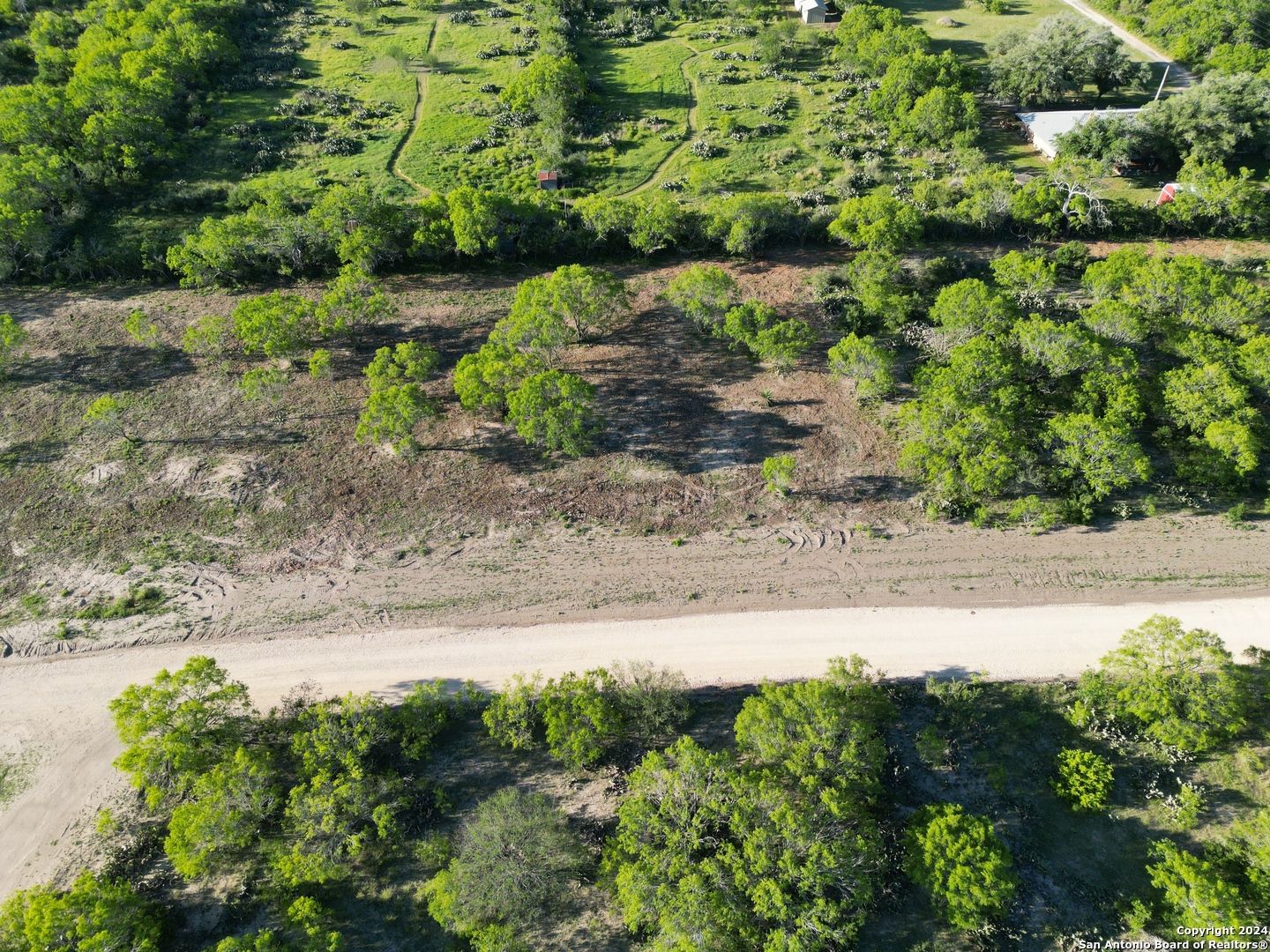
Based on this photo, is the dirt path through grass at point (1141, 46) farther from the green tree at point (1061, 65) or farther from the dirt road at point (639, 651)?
the dirt road at point (639, 651)

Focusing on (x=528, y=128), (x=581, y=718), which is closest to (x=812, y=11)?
(x=528, y=128)

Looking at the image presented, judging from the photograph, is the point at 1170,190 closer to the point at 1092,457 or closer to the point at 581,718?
the point at 1092,457

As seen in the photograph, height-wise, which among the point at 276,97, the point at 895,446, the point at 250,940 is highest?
the point at 276,97

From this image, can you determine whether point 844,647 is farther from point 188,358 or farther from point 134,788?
point 188,358

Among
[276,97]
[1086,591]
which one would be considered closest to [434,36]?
[276,97]

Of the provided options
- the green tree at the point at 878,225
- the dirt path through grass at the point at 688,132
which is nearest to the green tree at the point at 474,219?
the dirt path through grass at the point at 688,132

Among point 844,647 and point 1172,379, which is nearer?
point 844,647
